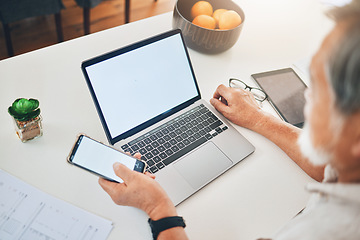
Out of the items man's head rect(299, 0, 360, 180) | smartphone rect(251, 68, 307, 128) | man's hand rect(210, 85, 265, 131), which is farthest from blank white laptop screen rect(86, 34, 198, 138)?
man's head rect(299, 0, 360, 180)

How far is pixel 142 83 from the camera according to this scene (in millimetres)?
942

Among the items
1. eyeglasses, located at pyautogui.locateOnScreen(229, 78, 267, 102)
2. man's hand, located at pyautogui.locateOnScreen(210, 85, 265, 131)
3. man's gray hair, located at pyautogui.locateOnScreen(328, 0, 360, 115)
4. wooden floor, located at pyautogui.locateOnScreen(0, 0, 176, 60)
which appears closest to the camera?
man's gray hair, located at pyautogui.locateOnScreen(328, 0, 360, 115)

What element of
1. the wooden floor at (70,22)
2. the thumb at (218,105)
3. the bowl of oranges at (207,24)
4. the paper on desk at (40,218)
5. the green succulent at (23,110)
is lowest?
the wooden floor at (70,22)

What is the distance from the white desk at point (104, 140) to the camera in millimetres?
833

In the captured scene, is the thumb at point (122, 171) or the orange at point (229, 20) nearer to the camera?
the thumb at point (122, 171)

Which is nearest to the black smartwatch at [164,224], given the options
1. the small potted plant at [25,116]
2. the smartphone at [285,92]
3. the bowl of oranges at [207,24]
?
the small potted plant at [25,116]

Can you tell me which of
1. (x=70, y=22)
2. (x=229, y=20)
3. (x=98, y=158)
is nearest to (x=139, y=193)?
(x=98, y=158)

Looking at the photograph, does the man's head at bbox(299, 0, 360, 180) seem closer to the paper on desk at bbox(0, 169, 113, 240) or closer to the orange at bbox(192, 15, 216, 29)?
the paper on desk at bbox(0, 169, 113, 240)

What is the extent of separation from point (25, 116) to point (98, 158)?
0.82ft

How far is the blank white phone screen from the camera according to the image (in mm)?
778

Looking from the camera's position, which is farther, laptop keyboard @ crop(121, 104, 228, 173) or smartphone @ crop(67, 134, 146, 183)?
laptop keyboard @ crop(121, 104, 228, 173)

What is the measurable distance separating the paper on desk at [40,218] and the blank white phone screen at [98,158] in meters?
0.12

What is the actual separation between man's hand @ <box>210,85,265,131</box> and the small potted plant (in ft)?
1.91

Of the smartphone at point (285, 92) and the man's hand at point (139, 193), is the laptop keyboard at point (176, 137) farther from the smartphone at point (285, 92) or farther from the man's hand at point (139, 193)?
the smartphone at point (285, 92)
